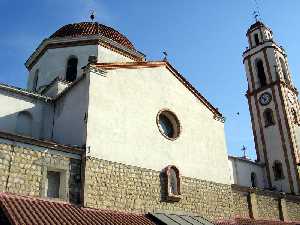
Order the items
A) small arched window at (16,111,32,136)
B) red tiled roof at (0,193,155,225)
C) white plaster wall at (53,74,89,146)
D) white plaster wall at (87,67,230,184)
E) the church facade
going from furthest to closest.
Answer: small arched window at (16,111,32,136) < white plaster wall at (87,67,230,184) < white plaster wall at (53,74,89,146) < the church facade < red tiled roof at (0,193,155,225)

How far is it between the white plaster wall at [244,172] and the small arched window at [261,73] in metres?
7.93

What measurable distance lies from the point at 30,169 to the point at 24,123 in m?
5.29

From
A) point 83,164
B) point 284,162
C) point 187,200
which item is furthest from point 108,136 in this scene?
point 284,162

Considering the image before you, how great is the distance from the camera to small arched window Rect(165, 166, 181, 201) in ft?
51.7

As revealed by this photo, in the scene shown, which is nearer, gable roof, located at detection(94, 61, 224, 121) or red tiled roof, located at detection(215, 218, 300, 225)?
gable roof, located at detection(94, 61, 224, 121)

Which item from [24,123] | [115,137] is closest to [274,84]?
→ [115,137]

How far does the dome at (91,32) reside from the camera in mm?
22109

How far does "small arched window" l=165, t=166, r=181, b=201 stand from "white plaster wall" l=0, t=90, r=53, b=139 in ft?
19.4

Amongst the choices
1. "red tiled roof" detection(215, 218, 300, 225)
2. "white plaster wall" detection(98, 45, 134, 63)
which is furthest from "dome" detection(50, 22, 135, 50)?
"red tiled roof" detection(215, 218, 300, 225)

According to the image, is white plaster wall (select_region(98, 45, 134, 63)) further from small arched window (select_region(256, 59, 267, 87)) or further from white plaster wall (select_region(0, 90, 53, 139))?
small arched window (select_region(256, 59, 267, 87))

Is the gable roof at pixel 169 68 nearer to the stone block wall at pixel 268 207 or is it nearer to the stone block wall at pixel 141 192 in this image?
the stone block wall at pixel 141 192

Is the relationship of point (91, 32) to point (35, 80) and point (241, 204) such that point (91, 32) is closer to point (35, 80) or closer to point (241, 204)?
point (35, 80)

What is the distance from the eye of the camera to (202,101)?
20062 mm

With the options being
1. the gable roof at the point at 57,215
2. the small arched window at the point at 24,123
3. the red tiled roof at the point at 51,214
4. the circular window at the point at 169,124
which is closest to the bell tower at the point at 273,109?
the circular window at the point at 169,124
